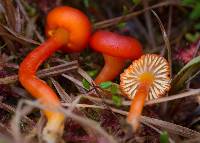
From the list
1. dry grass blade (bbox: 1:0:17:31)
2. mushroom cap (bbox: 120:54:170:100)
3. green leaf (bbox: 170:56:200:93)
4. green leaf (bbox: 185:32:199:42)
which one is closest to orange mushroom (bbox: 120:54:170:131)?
mushroom cap (bbox: 120:54:170:100)

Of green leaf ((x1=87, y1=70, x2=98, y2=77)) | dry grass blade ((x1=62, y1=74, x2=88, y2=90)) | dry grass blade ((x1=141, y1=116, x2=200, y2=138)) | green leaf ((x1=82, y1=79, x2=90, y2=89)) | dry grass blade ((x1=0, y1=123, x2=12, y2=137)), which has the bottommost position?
dry grass blade ((x1=0, y1=123, x2=12, y2=137))

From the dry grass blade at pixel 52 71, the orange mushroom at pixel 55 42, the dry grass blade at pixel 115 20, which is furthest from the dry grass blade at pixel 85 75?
the dry grass blade at pixel 115 20

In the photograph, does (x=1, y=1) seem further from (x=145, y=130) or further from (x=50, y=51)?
(x=145, y=130)

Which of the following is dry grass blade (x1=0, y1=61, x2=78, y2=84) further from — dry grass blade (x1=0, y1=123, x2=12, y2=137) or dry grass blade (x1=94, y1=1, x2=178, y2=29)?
dry grass blade (x1=94, y1=1, x2=178, y2=29)

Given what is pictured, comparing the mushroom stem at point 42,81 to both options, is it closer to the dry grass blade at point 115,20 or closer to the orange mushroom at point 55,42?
the orange mushroom at point 55,42

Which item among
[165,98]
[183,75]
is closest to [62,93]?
[165,98]

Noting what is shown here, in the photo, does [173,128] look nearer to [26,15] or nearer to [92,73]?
[92,73]
